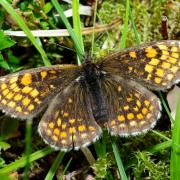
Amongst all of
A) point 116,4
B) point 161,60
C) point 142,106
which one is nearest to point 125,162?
point 142,106

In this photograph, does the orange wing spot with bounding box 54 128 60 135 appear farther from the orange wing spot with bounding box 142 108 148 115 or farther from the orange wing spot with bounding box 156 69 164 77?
the orange wing spot with bounding box 156 69 164 77

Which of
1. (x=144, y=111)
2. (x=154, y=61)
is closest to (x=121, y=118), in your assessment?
(x=144, y=111)

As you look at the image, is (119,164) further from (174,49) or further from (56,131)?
(174,49)

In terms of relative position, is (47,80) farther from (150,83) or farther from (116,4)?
(116,4)

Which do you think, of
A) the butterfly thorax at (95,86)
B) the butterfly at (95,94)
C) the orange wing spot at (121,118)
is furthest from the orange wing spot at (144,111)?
the butterfly thorax at (95,86)

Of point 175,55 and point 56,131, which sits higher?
point 175,55

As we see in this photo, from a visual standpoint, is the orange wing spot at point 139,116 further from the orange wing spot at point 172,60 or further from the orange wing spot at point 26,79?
the orange wing spot at point 26,79
